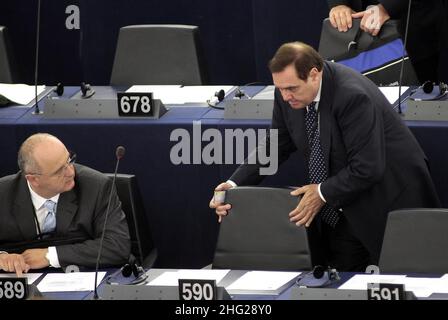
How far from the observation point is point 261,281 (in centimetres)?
525

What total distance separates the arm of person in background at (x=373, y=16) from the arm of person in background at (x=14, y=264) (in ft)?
7.23

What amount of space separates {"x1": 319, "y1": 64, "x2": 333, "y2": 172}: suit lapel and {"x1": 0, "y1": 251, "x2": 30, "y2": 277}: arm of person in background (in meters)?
1.40

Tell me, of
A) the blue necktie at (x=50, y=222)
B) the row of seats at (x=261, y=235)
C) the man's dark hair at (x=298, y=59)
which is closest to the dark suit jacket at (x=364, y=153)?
the man's dark hair at (x=298, y=59)

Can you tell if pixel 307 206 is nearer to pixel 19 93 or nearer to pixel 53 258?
pixel 53 258

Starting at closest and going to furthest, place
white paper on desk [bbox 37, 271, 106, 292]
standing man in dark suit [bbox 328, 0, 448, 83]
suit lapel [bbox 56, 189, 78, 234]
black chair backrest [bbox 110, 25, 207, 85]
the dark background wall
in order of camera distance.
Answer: white paper on desk [bbox 37, 271, 106, 292] < suit lapel [bbox 56, 189, 78, 234] < standing man in dark suit [bbox 328, 0, 448, 83] < black chair backrest [bbox 110, 25, 207, 85] < the dark background wall

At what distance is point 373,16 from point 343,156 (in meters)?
1.30

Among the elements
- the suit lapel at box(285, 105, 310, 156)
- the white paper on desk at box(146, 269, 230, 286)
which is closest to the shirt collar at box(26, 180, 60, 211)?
the white paper on desk at box(146, 269, 230, 286)

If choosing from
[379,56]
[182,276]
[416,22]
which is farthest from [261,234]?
[416,22]

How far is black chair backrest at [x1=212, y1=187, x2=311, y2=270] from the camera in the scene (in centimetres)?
558

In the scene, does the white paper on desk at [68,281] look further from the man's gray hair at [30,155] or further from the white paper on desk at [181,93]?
the white paper on desk at [181,93]

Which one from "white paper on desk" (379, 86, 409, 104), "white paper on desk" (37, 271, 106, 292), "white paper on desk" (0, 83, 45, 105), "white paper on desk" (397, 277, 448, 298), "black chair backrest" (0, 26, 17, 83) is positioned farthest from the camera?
"black chair backrest" (0, 26, 17, 83)

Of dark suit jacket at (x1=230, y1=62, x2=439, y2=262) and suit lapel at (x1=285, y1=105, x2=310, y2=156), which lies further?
suit lapel at (x1=285, y1=105, x2=310, y2=156)

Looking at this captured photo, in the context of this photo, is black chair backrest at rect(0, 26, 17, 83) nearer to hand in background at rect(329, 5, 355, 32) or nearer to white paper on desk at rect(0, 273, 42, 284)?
hand in background at rect(329, 5, 355, 32)

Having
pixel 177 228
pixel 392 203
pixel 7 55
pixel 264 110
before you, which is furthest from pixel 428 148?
pixel 7 55
